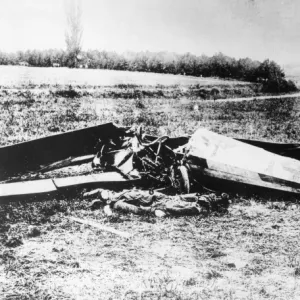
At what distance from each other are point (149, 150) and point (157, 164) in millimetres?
201

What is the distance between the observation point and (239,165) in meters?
3.36

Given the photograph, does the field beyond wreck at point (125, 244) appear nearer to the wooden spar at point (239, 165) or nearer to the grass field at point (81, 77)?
the grass field at point (81, 77)

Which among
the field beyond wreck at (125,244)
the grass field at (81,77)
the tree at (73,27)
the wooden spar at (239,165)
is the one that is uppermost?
the tree at (73,27)

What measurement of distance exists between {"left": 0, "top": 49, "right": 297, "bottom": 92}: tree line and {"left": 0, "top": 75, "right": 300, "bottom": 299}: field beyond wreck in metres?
0.31

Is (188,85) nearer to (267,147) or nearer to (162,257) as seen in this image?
(267,147)

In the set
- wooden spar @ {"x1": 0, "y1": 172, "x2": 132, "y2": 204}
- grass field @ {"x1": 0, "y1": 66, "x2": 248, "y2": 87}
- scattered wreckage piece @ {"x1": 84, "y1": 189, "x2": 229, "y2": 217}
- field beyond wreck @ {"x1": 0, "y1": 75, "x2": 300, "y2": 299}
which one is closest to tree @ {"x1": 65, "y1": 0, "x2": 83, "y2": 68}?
grass field @ {"x1": 0, "y1": 66, "x2": 248, "y2": 87}

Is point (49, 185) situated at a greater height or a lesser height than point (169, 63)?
lesser

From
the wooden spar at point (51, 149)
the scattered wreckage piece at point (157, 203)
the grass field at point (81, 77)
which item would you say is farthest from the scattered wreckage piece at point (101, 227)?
the grass field at point (81, 77)

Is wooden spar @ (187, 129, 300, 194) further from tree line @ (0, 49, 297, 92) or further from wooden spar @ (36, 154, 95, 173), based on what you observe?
wooden spar @ (36, 154, 95, 173)

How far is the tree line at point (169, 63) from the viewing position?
335cm

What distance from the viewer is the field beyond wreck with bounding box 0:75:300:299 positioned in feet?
7.75

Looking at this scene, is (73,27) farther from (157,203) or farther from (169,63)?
(157,203)

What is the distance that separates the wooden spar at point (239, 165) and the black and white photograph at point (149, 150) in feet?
0.05

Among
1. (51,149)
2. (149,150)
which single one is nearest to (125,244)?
(149,150)
